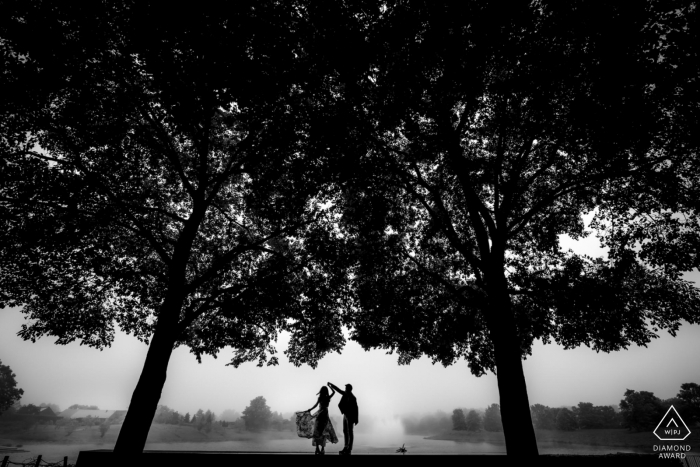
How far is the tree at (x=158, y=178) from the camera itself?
24.6 feet

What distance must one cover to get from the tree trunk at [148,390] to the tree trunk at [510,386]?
11.1 meters

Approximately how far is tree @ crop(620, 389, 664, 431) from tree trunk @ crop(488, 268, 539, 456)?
116838mm

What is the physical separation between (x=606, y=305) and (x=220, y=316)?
1825 cm

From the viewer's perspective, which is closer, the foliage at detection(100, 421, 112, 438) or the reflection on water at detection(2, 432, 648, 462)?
the reflection on water at detection(2, 432, 648, 462)

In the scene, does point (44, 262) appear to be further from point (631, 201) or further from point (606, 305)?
point (631, 201)

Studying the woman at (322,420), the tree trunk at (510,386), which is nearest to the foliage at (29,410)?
the woman at (322,420)

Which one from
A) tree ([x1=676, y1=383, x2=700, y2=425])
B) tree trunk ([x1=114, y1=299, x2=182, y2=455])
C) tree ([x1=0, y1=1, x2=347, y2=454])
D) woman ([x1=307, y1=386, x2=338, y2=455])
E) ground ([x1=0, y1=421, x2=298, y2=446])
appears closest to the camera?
tree ([x1=0, y1=1, x2=347, y2=454])

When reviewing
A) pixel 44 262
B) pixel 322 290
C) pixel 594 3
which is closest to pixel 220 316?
pixel 322 290

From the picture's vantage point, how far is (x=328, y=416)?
11906mm

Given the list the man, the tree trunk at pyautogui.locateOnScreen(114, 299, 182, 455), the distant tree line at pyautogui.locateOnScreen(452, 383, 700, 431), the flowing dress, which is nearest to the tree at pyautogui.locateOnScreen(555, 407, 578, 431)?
the distant tree line at pyautogui.locateOnScreen(452, 383, 700, 431)

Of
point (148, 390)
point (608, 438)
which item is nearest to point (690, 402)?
point (608, 438)

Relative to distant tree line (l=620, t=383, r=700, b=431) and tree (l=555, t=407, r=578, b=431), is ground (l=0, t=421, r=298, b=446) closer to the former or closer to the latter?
tree (l=555, t=407, r=578, b=431)

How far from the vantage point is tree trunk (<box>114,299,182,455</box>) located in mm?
9773

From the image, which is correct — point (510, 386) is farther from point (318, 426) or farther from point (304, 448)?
point (304, 448)
